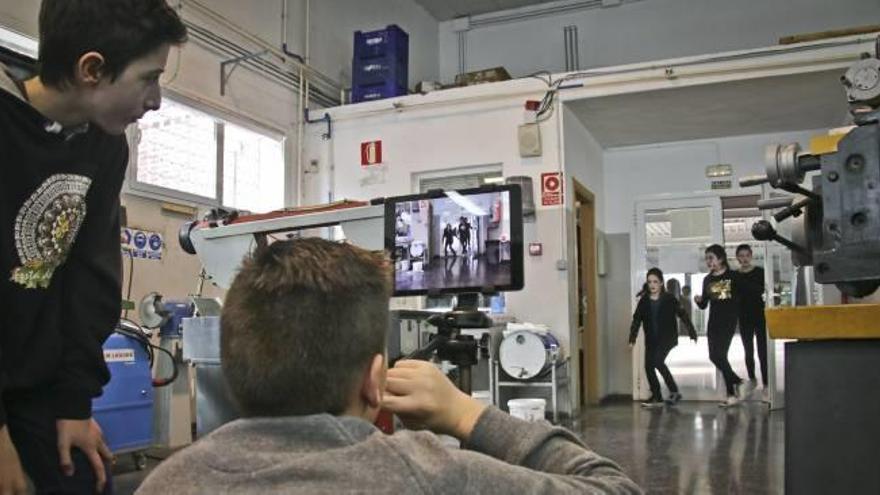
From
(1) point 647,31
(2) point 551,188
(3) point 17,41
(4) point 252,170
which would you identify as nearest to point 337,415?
(3) point 17,41

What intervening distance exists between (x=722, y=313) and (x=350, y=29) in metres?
4.40

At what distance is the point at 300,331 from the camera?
2.18ft

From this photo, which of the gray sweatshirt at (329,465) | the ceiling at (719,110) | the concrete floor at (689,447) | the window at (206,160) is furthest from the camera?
the ceiling at (719,110)

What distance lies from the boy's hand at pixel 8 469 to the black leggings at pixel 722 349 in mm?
6164

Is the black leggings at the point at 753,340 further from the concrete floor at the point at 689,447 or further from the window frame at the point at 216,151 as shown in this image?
the window frame at the point at 216,151

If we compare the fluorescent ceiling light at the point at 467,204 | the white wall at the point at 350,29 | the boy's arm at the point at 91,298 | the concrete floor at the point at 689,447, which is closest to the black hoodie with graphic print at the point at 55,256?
the boy's arm at the point at 91,298

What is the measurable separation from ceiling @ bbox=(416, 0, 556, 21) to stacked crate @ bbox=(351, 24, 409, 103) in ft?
4.61

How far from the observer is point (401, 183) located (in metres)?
6.36

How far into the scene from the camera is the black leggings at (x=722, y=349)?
631 centimetres

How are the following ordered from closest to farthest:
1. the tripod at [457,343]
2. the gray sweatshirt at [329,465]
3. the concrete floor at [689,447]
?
the gray sweatshirt at [329,465] < the tripod at [457,343] < the concrete floor at [689,447]

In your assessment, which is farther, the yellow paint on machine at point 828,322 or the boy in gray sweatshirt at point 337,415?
the yellow paint on machine at point 828,322

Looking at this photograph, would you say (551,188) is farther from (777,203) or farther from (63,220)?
(63,220)

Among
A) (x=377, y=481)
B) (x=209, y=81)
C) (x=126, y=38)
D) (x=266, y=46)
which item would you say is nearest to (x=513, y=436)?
(x=377, y=481)

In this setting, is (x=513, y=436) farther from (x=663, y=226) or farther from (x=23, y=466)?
(x=663, y=226)
